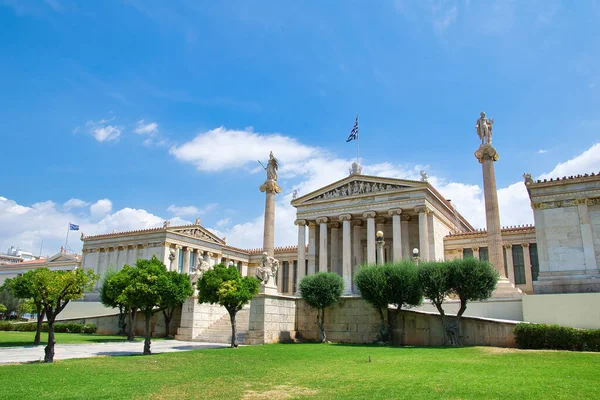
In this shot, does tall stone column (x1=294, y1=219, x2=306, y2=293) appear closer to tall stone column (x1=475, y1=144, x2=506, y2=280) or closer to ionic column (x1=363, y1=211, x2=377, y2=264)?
ionic column (x1=363, y1=211, x2=377, y2=264)

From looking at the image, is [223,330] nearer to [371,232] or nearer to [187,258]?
[371,232]

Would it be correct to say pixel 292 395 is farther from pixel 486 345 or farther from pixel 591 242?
pixel 591 242

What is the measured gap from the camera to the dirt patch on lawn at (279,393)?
10.6 meters

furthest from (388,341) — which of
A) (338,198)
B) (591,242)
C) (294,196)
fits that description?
(294,196)

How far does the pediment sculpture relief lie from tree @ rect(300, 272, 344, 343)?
58.4 feet

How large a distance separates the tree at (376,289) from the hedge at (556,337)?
24.6ft

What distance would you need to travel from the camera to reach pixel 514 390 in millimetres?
10750

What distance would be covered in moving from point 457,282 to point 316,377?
15.1 metres

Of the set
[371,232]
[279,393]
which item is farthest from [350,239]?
[279,393]

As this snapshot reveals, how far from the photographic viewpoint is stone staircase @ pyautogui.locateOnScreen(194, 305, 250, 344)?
2935 cm

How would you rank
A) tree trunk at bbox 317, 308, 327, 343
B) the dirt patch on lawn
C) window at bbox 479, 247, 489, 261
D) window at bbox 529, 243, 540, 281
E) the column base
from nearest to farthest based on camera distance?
the dirt patch on lawn < tree trunk at bbox 317, 308, 327, 343 < the column base < window at bbox 529, 243, 540, 281 < window at bbox 479, 247, 489, 261

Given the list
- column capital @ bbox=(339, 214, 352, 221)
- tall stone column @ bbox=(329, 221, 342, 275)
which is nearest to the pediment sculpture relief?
column capital @ bbox=(339, 214, 352, 221)

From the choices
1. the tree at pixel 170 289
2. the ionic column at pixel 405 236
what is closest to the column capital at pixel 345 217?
the ionic column at pixel 405 236

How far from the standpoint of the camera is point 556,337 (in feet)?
68.9
